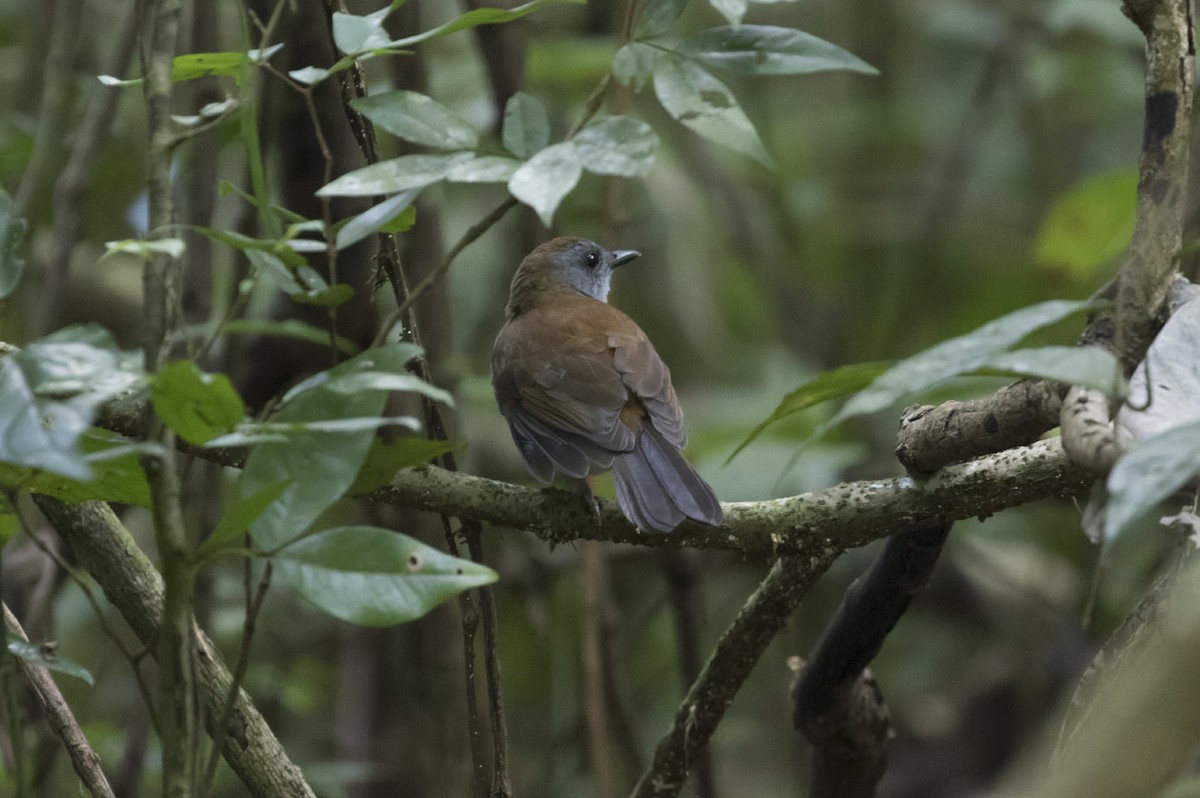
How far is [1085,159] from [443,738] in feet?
15.1

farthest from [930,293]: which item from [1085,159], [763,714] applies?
[763,714]

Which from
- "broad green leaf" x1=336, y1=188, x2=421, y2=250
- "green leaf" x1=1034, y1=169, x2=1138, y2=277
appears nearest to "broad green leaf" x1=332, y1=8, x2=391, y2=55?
"broad green leaf" x1=336, y1=188, x2=421, y2=250

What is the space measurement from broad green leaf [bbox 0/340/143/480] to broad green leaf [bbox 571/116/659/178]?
0.45m

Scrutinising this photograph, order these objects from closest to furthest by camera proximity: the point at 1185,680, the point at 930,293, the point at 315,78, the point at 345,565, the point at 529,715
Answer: the point at 1185,680 < the point at 345,565 < the point at 315,78 < the point at 529,715 < the point at 930,293

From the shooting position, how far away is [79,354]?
106 cm

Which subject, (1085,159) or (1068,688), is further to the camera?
(1085,159)

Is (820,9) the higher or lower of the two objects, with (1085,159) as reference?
higher

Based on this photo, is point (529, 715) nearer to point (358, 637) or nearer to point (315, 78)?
point (358, 637)

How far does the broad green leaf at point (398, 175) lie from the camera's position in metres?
1.25

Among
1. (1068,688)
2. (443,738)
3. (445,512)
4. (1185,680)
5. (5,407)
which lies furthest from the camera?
(1068,688)

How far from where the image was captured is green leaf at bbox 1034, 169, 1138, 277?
13.2 feet

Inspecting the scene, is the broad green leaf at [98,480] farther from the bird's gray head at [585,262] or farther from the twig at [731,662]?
the bird's gray head at [585,262]

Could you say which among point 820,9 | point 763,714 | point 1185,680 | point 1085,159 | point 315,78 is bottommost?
point 763,714

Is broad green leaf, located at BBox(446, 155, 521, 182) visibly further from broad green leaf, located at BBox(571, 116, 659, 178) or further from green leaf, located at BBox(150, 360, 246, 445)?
green leaf, located at BBox(150, 360, 246, 445)
